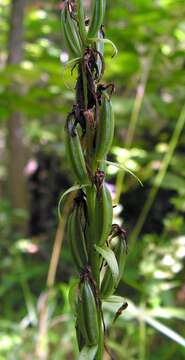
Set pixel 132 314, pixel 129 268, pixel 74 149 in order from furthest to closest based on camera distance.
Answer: pixel 129 268
pixel 132 314
pixel 74 149

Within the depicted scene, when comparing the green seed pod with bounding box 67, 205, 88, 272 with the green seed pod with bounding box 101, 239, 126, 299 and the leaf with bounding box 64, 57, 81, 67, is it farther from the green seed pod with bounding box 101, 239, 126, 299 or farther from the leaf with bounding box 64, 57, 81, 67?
the leaf with bounding box 64, 57, 81, 67

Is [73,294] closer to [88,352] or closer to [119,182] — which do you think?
[88,352]

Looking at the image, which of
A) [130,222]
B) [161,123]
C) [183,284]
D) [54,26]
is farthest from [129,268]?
[54,26]

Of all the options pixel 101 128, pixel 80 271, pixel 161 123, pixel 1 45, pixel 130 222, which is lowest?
pixel 80 271

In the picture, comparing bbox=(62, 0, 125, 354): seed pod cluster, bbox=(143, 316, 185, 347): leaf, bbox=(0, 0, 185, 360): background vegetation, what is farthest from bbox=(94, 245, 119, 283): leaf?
bbox=(0, 0, 185, 360): background vegetation

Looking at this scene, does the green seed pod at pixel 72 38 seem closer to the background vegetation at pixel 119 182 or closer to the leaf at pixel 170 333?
the leaf at pixel 170 333

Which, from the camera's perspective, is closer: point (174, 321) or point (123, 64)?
point (123, 64)

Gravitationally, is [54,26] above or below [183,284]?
above

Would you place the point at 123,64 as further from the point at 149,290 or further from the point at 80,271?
the point at 80,271
